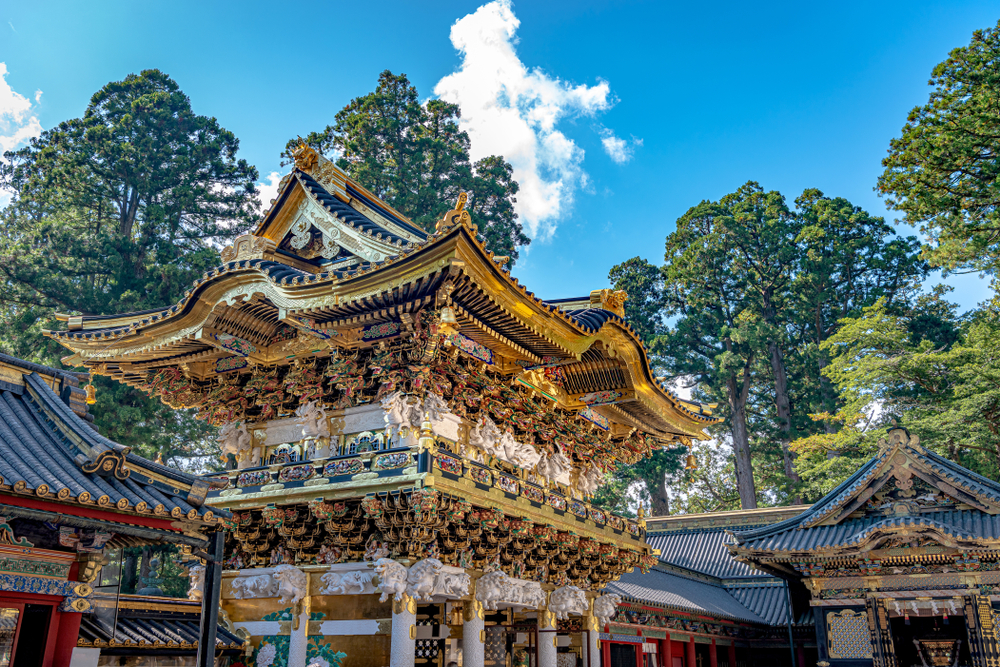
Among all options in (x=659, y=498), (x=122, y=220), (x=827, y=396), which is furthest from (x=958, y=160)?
(x=122, y=220)

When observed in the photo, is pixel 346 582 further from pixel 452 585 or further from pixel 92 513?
pixel 92 513

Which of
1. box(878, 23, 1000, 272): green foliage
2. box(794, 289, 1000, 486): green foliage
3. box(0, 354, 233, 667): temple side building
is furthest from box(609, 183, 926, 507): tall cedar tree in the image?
box(0, 354, 233, 667): temple side building

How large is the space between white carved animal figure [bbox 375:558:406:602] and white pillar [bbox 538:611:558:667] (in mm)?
4658

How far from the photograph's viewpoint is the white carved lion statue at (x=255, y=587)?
1238 centimetres

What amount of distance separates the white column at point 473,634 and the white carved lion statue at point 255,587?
3222 millimetres

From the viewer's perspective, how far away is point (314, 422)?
42.3ft

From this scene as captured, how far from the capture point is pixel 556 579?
50.5 ft

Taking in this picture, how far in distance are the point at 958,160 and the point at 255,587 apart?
18.2 metres

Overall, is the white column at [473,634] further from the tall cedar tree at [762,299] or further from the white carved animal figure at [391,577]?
the tall cedar tree at [762,299]

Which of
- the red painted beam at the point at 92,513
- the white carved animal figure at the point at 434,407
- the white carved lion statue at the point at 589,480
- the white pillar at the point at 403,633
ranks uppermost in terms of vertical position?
the white carved animal figure at the point at 434,407

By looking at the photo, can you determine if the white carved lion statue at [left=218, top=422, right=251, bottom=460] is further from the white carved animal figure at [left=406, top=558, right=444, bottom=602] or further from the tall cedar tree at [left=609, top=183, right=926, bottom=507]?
the tall cedar tree at [left=609, top=183, right=926, bottom=507]

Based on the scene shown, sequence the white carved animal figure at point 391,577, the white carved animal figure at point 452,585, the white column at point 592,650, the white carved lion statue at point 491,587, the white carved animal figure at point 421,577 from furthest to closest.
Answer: the white column at point 592,650 → the white carved lion statue at point 491,587 → the white carved animal figure at point 452,585 → the white carved animal figure at point 421,577 → the white carved animal figure at point 391,577

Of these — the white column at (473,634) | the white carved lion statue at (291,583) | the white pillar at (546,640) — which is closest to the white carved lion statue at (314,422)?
the white carved lion statue at (291,583)

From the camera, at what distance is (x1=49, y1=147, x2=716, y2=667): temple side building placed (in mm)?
11117
